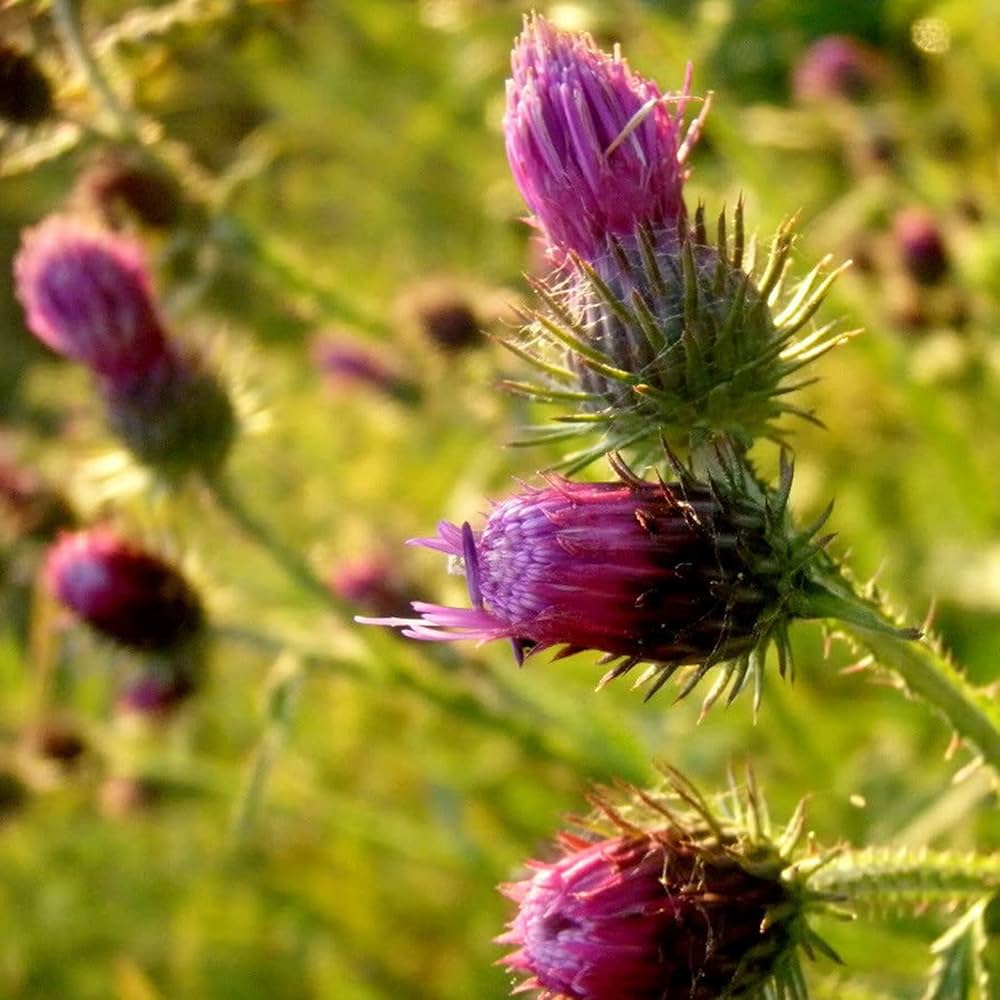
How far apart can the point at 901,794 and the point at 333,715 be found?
292cm

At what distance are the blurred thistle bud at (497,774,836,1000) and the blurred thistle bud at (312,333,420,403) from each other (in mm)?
3240

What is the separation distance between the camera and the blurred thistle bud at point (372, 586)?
3754mm

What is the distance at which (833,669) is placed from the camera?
4895 mm

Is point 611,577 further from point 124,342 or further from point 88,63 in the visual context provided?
point 88,63

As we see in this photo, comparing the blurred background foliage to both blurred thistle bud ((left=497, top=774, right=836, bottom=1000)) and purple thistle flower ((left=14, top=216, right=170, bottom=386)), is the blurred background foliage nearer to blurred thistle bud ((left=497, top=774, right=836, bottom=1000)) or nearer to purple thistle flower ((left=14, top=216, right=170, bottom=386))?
purple thistle flower ((left=14, top=216, right=170, bottom=386))

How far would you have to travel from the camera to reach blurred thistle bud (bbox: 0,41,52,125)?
11.0ft

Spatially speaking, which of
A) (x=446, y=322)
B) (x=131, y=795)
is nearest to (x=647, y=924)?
(x=446, y=322)

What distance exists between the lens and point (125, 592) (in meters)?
3.27

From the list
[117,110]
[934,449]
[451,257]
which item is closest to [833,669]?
[934,449]

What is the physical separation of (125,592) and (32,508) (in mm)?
1220

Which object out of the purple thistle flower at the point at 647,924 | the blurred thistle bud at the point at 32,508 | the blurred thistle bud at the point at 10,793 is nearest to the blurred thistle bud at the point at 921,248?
the purple thistle flower at the point at 647,924

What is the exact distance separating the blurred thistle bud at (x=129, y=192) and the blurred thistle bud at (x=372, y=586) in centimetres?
120

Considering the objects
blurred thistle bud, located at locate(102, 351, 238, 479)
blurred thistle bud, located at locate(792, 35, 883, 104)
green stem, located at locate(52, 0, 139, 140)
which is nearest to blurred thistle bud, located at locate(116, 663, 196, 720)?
blurred thistle bud, located at locate(102, 351, 238, 479)

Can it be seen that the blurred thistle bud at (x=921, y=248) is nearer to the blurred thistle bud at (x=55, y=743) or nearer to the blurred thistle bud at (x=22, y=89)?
the blurred thistle bud at (x=22, y=89)
